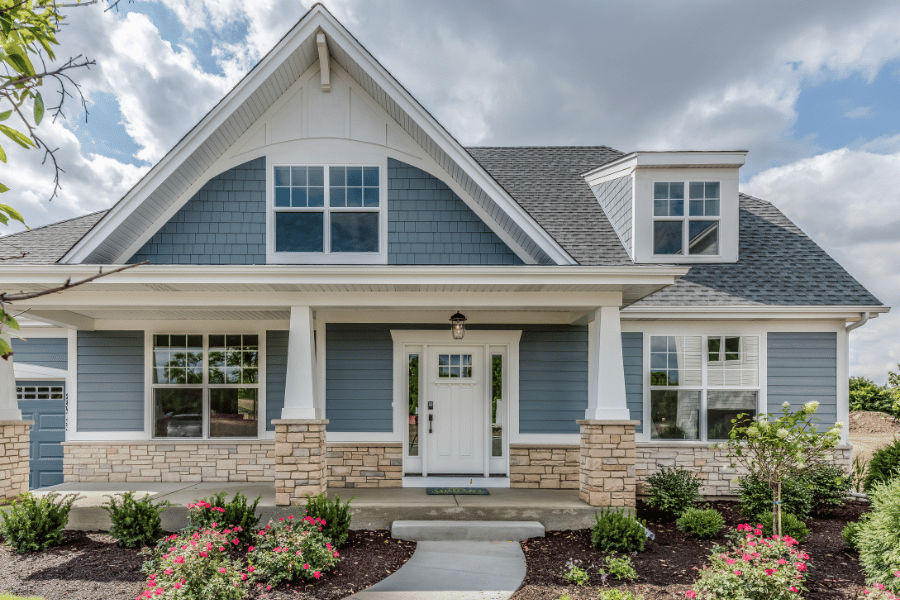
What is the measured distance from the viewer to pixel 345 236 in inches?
319

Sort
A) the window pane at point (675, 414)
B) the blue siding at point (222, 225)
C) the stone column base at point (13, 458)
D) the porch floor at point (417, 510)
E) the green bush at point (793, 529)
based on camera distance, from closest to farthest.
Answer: the green bush at point (793, 529), the porch floor at point (417, 510), the stone column base at point (13, 458), the blue siding at point (222, 225), the window pane at point (675, 414)

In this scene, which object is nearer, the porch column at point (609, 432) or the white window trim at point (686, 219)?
the porch column at point (609, 432)

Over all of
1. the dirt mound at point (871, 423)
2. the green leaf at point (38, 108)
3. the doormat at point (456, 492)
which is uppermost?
the green leaf at point (38, 108)

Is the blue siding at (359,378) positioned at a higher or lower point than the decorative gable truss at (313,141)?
lower

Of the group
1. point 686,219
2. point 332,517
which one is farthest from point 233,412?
point 686,219

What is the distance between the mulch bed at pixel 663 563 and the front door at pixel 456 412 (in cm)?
215

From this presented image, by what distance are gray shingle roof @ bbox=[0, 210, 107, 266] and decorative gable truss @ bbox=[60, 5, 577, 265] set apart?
2.16 meters

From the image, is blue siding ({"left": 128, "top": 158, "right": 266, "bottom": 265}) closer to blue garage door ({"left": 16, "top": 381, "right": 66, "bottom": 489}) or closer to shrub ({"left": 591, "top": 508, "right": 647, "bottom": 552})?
blue garage door ({"left": 16, "top": 381, "right": 66, "bottom": 489})

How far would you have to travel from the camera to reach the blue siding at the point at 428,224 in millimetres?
8070

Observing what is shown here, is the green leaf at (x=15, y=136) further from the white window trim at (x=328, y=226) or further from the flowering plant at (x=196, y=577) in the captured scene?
the white window trim at (x=328, y=226)

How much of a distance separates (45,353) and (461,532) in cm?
733

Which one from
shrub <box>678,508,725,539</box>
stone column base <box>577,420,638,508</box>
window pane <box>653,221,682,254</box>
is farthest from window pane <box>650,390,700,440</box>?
window pane <box>653,221,682,254</box>

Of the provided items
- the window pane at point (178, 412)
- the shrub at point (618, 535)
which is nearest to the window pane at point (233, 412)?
the window pane at point (178, 412)

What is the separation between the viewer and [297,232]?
26.5ft
